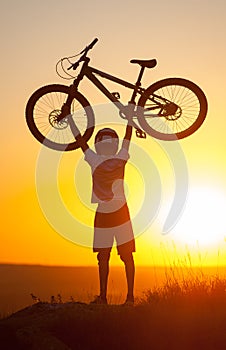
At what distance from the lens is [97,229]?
10477 millimetres

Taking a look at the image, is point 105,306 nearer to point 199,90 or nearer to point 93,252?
point 93,252

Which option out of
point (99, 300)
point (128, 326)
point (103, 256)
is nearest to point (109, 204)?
point (103, 256)

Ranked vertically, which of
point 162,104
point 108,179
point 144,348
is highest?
point 162,104

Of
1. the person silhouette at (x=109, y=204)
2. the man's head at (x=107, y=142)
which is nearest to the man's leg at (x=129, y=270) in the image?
the person silhouette at (x=109, y=204)

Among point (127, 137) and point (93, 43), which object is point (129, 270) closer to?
point (127, 137)

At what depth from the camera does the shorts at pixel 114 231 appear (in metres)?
10.4

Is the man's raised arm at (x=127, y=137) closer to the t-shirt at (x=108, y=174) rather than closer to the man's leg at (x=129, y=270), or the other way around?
the t-shirt at (x=108, y=174)

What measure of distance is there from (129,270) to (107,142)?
6.26 feet

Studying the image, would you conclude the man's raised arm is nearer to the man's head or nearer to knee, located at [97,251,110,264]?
the man's head

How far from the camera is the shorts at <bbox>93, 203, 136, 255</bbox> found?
10.4 m

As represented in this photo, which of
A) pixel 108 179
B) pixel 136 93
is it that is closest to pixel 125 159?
pixel 108 179

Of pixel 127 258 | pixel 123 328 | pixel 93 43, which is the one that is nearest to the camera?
pixel 123 328

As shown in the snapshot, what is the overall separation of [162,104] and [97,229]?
108 inches

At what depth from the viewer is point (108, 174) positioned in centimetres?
1039
